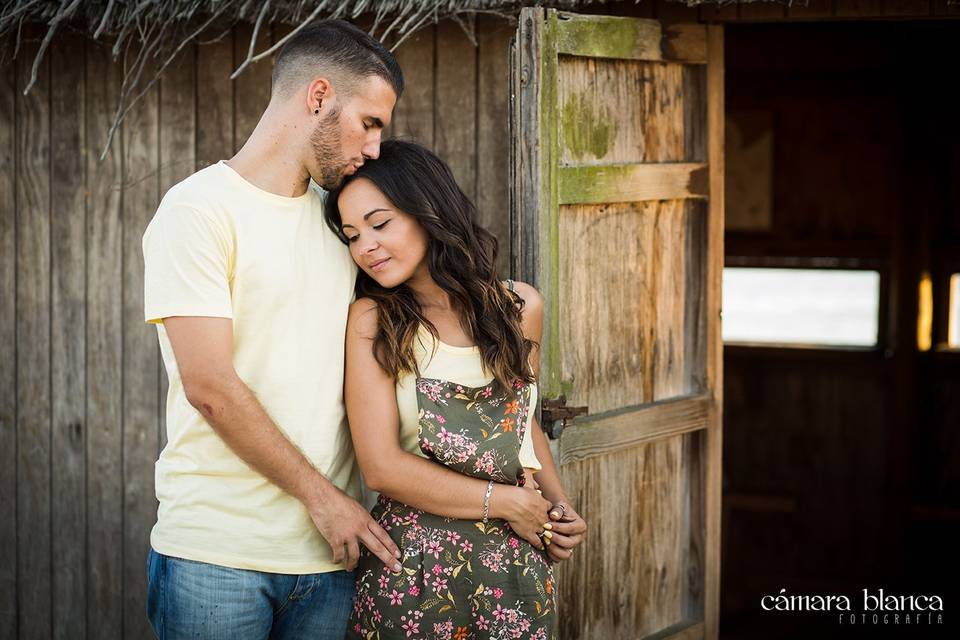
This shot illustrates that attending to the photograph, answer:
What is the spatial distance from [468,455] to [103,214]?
2266 mm

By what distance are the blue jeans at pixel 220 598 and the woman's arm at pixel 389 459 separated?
12.9 inches

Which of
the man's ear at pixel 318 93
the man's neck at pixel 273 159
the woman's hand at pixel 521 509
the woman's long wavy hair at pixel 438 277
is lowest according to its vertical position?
the woman's hand at pixel 521 509

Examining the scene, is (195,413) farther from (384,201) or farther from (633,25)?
(633,25)

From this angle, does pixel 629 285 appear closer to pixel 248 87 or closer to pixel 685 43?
pixel 685 43

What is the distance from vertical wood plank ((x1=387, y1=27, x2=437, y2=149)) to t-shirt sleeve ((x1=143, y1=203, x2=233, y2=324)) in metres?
1.57

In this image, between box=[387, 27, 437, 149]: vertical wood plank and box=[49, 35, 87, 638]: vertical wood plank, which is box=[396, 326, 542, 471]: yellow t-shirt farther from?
box=[49, 35, 87, 638]: vertical wood plank

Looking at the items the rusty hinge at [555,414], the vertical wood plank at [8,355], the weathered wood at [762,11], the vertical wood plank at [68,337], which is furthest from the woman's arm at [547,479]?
the vertical wood plank at [8,355]

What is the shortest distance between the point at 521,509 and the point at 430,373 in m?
0.40

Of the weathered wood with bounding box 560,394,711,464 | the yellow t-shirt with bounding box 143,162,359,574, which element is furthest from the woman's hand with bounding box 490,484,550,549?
the weathered wood with bounding box 560,394,711,464

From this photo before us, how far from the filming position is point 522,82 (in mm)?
3223

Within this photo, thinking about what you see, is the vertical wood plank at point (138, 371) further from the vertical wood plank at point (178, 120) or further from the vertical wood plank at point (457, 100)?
the vertical wood plank at point (457, 100)

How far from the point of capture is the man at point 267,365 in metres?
2.45

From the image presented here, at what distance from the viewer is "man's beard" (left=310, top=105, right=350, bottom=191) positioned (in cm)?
267

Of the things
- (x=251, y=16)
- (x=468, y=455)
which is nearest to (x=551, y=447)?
(x=468, y=455)
